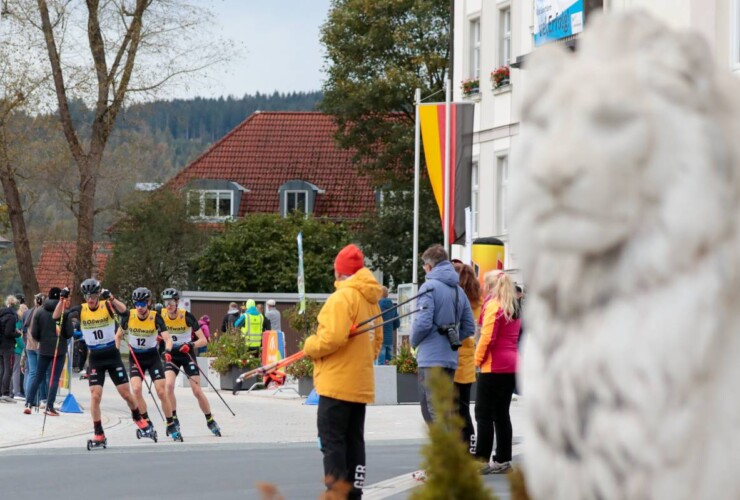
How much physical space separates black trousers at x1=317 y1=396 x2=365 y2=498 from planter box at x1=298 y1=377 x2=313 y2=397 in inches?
672

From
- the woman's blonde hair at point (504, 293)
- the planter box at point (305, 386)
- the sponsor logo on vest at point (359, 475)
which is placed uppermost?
the woman's blonde hair at point (504, 293)

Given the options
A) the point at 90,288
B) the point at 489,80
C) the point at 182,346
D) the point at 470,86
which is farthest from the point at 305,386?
the point at 470,86

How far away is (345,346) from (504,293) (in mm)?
3043

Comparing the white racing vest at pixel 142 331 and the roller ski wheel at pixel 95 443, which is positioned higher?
the white racing vest at pixel 142 331

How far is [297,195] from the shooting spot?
70.2 m

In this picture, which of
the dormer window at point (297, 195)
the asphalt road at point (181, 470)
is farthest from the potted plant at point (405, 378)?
the dormer window at point (297, 195)

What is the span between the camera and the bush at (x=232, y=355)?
30.4 meters

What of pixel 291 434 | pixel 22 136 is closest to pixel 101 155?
pixel 22 136

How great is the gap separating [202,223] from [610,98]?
188 ft

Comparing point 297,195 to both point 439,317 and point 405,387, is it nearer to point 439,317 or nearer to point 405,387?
point 405,387

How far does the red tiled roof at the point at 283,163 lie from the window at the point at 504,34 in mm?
31749

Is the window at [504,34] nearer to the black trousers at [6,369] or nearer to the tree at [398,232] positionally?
the black trousers at [6,369]

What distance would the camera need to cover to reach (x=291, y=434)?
19.4 m

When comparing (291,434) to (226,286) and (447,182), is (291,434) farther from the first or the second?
(226,286)
